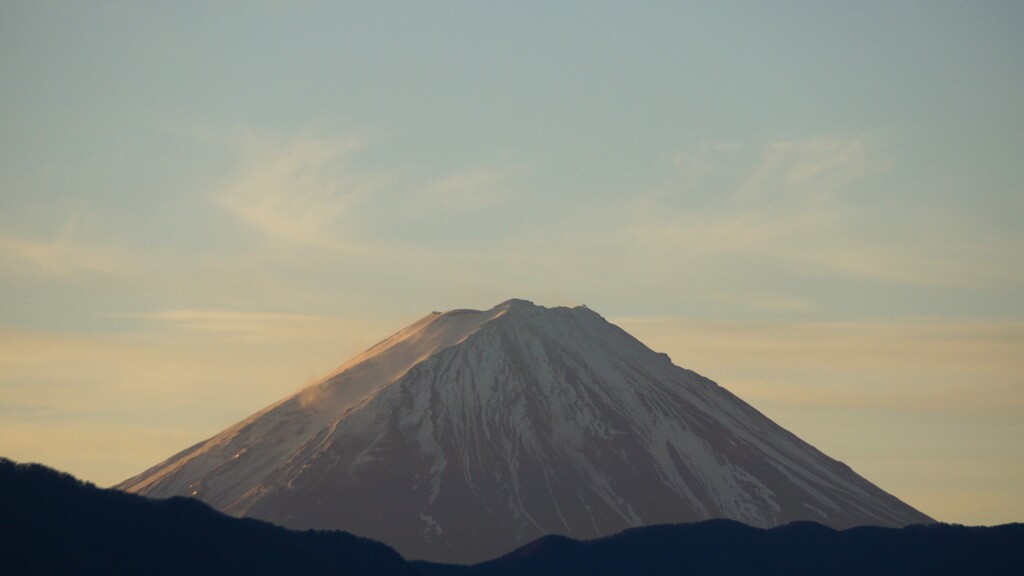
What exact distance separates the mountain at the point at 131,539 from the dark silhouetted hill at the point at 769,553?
71.6 feet

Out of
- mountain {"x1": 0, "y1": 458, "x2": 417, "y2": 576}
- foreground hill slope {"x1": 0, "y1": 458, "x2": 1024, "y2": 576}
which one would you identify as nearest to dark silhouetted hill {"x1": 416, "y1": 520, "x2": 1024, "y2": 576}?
foreground hill slope {"x1": 0, "y1": 458, "x2": 1024, "y2": 576}

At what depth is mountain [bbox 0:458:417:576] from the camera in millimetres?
115688

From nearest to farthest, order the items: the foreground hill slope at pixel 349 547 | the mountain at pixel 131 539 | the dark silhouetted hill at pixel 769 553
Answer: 1. the mountain at pixel 131 539
2. the foreground hill slope at pixel 349 547
3. the dark silhouetted hill at pixel 769 553

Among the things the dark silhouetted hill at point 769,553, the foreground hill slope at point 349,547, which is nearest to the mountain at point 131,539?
the foreground hill slope at point 349,547

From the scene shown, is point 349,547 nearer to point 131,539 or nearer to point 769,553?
point 131,539

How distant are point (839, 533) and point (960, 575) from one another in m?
15.1

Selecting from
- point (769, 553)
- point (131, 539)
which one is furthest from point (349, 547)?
point (769, 553)

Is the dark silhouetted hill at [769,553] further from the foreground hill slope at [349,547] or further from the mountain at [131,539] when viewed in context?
the mountain at [131,539]

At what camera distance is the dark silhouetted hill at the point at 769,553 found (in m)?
159

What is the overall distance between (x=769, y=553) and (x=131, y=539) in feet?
206

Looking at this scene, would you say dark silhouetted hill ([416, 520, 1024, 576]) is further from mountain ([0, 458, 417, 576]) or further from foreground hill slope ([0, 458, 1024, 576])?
mountain ([0, 458, 417, 576])

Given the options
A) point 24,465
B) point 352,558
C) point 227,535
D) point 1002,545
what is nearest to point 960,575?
point 1002,545

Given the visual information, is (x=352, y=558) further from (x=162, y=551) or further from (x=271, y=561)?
(x=162, y=551)

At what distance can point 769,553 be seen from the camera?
162500mm
